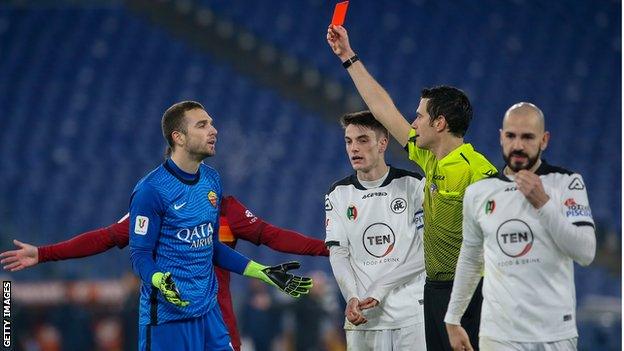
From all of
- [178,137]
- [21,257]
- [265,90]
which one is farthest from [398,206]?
[265,90]

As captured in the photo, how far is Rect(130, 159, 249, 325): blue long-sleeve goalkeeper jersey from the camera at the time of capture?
14.9 ft

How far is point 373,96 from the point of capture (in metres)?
4.89

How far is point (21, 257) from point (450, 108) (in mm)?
2261

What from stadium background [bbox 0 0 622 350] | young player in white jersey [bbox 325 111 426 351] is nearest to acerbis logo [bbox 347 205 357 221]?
young player in white jersey [bbox 325 111 426 351]

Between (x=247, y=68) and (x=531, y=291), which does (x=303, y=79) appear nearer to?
(x=247, y=68)

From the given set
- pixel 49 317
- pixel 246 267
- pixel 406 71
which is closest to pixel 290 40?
pixel 406 71

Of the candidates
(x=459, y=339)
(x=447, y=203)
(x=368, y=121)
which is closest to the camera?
(x=459, y=339)

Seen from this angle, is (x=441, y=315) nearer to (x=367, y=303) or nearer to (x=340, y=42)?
(x=367, y=303)

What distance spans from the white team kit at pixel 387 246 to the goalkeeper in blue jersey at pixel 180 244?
0.35 meters

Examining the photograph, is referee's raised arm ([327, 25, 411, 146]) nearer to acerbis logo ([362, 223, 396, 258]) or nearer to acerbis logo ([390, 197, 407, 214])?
acerbis logo ([390, 197, 407, 214])

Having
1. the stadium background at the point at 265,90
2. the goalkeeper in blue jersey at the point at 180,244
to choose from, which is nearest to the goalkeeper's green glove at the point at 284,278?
the goalkeeper in blue jersey at the point at 180,244

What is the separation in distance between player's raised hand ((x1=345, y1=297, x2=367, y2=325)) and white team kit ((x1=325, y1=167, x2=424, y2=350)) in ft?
0.33

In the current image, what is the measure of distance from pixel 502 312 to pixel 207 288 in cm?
156

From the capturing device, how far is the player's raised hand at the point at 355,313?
4.67 metres
